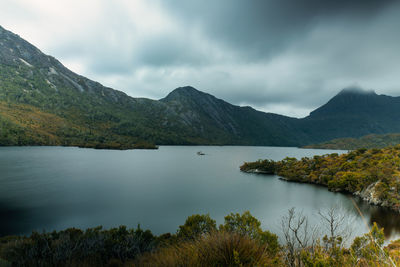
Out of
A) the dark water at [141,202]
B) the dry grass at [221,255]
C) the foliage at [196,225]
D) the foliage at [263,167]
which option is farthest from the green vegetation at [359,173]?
the dry grass at [221,255]

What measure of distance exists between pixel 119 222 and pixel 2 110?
19132 centimetres

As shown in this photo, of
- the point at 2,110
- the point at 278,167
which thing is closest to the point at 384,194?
the point at 278,167

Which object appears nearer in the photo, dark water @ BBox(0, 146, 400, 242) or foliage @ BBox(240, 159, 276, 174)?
dark water @ BBox(0, 146, 400, 242)

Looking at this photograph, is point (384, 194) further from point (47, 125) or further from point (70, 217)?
point (47, 125)

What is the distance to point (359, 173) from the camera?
4206cm

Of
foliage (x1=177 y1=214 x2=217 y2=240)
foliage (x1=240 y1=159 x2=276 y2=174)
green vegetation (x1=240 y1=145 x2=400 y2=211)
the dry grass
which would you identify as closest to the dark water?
green vegetation (x1=240 y1=145 x2=400 y2=211)

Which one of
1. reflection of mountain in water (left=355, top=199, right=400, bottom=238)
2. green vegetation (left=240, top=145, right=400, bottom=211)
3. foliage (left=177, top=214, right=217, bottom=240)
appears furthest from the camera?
green vegetation (left=240, top=145, right=400, bottom=211)

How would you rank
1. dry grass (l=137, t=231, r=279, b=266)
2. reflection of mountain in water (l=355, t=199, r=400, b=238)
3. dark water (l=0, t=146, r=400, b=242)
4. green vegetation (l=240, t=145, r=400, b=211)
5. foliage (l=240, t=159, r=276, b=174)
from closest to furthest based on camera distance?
1. dry grass (l=137, t=231, r=279, b=266)
2. reflection of mountain in water (l=355, t=199, r=400, b=238)
3. dark water (l=0, t=146, r=400, b=242)
4. green vegetation (l=240, t=145, r=400, b=211)
5. foliage (l=240, t=159, r=276, b=174)

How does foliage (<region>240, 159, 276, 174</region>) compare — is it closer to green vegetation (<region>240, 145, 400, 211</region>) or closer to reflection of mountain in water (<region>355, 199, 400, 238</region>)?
green vegetation (<region>240, 145, 400, 211</region>)

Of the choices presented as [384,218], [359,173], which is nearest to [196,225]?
[384,218]

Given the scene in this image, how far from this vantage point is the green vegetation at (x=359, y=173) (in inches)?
1277

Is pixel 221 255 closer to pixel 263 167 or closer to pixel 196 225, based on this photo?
pixel 196 225

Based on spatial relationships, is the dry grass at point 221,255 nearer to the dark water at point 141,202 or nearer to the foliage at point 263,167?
the dark water at point 141,202

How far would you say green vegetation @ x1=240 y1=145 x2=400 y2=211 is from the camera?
3244 cm
